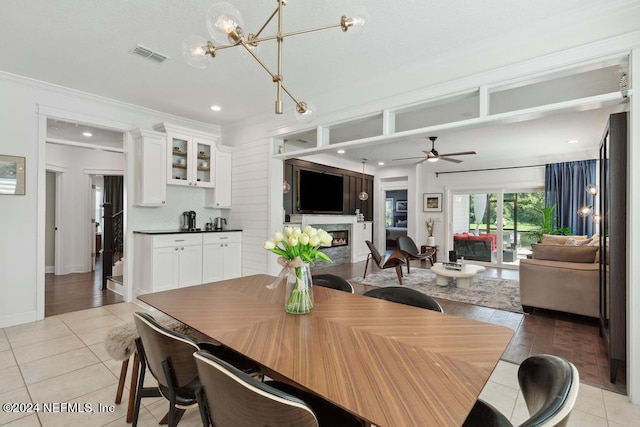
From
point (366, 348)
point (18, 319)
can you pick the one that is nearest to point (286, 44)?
point (366, 348)

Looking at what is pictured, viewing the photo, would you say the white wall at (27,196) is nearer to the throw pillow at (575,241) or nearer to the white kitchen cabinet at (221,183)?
the white kitchen cabinet at (221,183)

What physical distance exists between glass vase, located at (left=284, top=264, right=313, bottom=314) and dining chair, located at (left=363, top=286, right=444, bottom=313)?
25.4 inches

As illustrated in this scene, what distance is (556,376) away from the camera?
0.96 m

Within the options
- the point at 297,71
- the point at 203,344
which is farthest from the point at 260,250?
the point at 203,344

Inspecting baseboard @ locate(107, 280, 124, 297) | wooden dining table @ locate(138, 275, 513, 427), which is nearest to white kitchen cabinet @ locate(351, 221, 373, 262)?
baseboard @ locate(107, 280, 124, 297)

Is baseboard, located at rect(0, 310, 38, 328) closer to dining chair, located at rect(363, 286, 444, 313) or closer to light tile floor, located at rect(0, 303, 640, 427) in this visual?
light tile floor, located at rect(0, 303, 640, 427)

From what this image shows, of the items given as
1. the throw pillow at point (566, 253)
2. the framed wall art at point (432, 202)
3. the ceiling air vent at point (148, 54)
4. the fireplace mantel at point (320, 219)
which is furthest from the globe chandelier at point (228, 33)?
the framed wall art at point (432, 202)

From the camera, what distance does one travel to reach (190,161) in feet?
15.6

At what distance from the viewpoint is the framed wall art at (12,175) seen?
11.2 feet

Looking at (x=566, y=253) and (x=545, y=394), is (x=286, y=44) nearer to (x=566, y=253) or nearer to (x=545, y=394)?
(x=545, y=394)

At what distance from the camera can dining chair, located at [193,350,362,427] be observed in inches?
32.8

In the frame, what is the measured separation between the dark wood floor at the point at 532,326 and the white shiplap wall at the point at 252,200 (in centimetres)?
187

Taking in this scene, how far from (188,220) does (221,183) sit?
812 mm

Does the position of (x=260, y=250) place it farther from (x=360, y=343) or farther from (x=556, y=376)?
A: (x=556, y=376)
